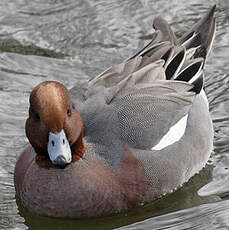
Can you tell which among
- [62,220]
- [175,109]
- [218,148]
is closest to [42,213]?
[62,220]

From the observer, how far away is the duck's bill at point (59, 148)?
232 inches

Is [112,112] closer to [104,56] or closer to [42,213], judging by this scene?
[42,213]

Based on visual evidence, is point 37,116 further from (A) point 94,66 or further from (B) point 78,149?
(A) point 94,66

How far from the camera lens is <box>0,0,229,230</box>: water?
21.1 feet

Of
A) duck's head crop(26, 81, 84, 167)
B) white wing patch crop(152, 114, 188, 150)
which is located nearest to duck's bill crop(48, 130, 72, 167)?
duck's head crop(26, 81, 84, 167)

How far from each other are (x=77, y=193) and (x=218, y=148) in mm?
1633

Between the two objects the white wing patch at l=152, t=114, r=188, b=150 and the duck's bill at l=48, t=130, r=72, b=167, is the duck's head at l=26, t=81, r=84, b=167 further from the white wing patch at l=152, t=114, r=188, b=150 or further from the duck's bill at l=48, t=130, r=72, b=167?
the white wing patch at l=152, t=114, r=188, b=150

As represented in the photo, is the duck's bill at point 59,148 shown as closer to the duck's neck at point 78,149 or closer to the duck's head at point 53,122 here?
the duck's head at point 53,122

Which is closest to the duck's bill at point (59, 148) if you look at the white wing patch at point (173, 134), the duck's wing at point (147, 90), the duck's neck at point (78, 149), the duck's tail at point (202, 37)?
the duck's neck at point (78, 149)

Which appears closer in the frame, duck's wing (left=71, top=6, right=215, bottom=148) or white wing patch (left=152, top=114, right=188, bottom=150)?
duck's wing (left=71, top=6, right=215, bottom=148)

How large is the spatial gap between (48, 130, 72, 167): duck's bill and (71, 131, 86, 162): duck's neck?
28 centimetres

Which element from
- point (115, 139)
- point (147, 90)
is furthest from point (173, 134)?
point (115, 139)

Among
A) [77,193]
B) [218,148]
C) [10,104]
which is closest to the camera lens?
[77,193]

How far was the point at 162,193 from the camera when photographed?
260 inches
